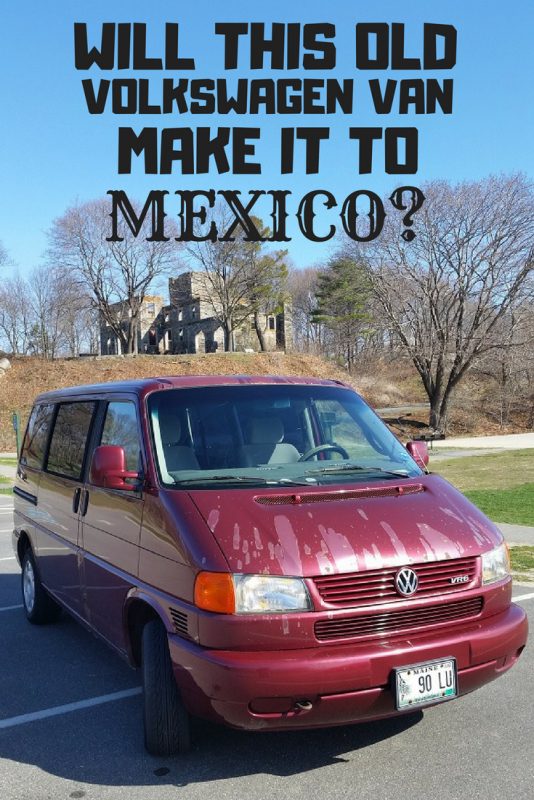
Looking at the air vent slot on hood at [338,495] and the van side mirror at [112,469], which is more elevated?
the van side mirror at [112,469]

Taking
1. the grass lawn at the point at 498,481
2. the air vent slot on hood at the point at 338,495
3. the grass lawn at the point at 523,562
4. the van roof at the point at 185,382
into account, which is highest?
the van roof at the point at 185,382

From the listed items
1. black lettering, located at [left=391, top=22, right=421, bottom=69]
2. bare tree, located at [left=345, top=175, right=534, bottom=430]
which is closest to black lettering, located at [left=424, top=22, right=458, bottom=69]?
black lettering, located at [left=391, top=22, right=421, bottom=69]

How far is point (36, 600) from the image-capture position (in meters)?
6.69

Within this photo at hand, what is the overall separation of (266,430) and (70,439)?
73.8 inches

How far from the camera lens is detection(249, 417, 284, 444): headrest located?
4.90 metres

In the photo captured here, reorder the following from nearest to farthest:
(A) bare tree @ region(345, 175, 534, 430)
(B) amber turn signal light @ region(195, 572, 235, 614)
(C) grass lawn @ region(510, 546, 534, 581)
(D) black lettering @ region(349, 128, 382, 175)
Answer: (B) amber turn signal light @ region(195, 572, 235, 614), (C) grass lawn @ region(510, 546, 534, 581), (D) black lettering @ region(349, 128, 382, 175), (A) bare tree @ region(345, 175, 534, 430)

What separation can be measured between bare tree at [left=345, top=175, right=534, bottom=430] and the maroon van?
37.0m

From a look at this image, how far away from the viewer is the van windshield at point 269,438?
4.49 meters

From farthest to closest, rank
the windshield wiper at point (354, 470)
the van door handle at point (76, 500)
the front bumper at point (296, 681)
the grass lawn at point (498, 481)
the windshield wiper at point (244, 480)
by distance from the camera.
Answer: the grass lawn at point (498, 481), the van door handle at point (76, 500), the windshield wiper at point (354, 470), the windshield wiper at point (244, 480), the front bumper at point (296, 681)

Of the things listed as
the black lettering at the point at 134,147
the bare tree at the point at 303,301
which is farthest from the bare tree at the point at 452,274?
the bare tree at the point at 303,301

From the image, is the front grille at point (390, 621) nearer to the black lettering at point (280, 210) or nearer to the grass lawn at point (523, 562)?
the grass lawn at point (523, 562)

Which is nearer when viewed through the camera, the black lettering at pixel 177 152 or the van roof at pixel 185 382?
the van roof at pixel 185 382

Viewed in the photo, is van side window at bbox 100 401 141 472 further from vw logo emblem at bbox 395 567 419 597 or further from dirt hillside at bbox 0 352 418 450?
dirt hillside at bbox 0 352 418 450

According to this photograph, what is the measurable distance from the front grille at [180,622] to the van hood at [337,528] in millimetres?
406
